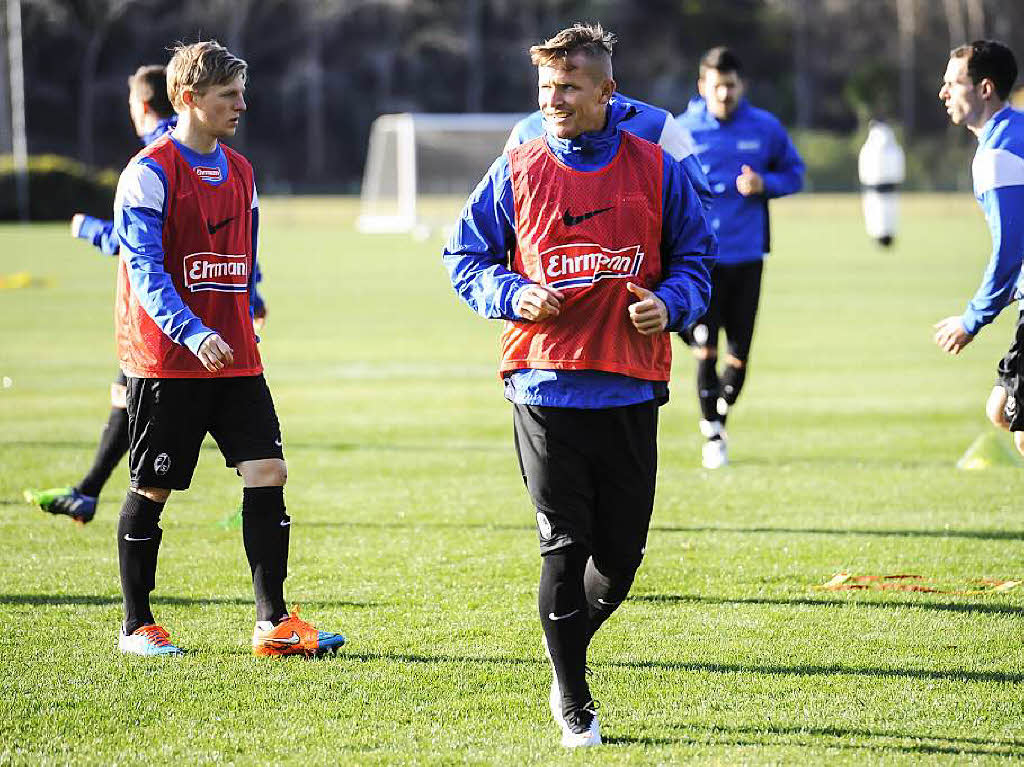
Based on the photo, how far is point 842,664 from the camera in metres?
5.35

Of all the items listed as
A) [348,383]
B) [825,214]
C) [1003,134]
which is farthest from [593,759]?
[825,214]

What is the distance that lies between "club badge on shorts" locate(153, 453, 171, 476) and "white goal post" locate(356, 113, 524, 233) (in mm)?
42960

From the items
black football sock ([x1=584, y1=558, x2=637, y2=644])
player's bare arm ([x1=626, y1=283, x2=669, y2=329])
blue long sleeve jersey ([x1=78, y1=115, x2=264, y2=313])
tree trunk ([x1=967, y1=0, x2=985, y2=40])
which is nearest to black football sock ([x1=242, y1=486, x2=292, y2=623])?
black football sock ([x1=584, y1=558, x2=637, y2=644])

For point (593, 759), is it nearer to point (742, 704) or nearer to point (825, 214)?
point (742, 704)

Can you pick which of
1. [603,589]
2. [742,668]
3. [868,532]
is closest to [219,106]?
[603,589]

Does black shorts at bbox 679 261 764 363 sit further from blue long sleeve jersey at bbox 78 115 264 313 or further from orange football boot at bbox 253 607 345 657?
orange football boot at bbox 253 607 345 657

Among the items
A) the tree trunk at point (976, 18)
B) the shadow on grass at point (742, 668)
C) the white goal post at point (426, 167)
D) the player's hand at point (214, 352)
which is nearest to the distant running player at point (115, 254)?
the player's hand at point (214, 352)

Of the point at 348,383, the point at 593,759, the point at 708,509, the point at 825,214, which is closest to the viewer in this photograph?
the point at 593,759

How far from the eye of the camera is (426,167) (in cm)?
4959

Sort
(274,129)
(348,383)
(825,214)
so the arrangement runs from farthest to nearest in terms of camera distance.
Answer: (274,129) < (825,214) < (348,383)

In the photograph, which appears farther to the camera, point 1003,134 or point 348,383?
A: point 348,383

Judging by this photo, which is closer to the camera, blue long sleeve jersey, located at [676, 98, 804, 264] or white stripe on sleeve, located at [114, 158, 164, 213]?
white stripe on sleeve, located at [114, 158, 164, 213]

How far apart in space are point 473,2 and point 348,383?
203 ft

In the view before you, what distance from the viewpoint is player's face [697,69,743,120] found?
30.7ft
